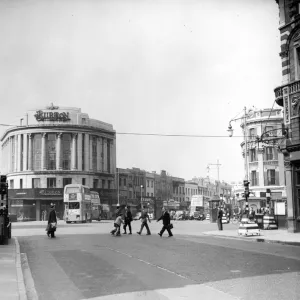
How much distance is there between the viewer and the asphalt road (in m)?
9.25

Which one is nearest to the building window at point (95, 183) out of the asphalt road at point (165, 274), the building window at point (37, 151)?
the building window at point (37, 151)

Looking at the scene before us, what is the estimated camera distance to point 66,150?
90812 millimetres

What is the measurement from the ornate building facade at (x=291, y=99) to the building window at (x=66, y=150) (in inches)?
2615

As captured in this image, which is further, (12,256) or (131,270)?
(12,256)

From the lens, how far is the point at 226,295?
A: 889cm

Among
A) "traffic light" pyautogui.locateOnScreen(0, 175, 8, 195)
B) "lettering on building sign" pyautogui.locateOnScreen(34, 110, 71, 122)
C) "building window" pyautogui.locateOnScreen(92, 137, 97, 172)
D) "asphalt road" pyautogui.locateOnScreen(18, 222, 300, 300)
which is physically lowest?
"asphalt road" pyautogui.locateOnScreen(18, 222, 300, 300)

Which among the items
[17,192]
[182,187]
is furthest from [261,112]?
[182,187]

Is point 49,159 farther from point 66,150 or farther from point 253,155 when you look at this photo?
point 253,155

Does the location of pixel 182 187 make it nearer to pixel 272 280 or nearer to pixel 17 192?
pixel 17 192

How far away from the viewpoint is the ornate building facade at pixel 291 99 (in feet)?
90.7

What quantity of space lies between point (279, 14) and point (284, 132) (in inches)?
306

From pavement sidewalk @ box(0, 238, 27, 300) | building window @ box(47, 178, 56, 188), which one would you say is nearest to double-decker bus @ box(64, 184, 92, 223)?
building window @ box(47, 178, 56, 188)

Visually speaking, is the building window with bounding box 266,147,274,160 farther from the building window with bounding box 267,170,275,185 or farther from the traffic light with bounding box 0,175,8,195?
the traffic light with bounding box 0,175,8,195

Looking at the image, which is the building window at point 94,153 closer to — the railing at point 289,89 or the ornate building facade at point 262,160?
the ornate building facade at point 262,160
